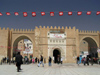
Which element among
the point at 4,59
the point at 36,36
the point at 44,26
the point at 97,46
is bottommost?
the point at 4,59

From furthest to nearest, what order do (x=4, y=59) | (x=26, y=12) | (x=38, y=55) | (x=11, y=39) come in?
(x=11, y=39), (x=38, y=55), (x=4, y=59), (x=26, y=12)

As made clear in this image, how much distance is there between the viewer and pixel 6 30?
27.2 metres

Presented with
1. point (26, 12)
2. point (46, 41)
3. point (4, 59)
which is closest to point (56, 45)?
point (46, 41)

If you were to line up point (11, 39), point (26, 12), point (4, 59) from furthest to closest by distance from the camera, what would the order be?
point (11, 39), point (4, 59), point (26, 12)

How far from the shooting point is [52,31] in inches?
1075

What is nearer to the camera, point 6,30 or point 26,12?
point 26,12

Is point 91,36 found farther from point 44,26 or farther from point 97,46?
point 44,26

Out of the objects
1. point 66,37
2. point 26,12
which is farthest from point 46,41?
point 26,12

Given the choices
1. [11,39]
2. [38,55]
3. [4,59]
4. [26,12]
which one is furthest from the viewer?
[11,39]

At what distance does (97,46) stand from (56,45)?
8576 millimetres

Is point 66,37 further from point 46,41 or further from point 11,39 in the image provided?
point 11,39

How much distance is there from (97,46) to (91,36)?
2313 millimetres

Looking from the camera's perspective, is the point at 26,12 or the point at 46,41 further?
the point at 46,41

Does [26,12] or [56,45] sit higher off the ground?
[26,12]
